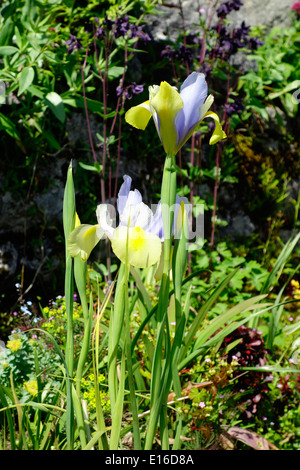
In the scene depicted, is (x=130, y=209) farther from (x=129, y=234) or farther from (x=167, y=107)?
(x=167, y=107)

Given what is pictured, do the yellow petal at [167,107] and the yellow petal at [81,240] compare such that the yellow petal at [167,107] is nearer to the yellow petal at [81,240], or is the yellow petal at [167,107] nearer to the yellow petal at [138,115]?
the yellow petal at [138,115]

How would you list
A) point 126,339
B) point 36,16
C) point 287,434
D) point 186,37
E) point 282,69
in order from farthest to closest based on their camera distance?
point 282,69
point 186,37
point 36,16
point 287,434
point 126,339

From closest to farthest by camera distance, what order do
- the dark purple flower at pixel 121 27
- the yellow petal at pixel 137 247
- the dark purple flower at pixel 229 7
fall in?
the yellow petal at pixel 137 247 → the dark purple flower at pixel 121 27 → the dark purple flower at pixel 229 7

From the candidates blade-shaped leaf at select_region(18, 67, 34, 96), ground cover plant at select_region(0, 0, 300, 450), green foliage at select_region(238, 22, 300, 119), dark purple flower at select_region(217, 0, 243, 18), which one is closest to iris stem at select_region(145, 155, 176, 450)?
ground cover plant at select_region(0, 0, 300, 450)

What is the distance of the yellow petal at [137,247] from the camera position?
3.76ft

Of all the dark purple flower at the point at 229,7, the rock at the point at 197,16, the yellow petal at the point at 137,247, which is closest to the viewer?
the yellow petal at the point at 137,247

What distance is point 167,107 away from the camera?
3.93 ft

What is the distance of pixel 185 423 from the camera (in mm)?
1941

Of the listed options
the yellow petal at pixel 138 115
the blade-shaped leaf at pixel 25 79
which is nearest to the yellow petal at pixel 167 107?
the yellow petal at pixel 138 115

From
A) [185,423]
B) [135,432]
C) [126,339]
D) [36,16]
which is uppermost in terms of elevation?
[36,16]

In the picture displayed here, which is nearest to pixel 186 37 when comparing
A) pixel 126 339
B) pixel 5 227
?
pixel 5 227

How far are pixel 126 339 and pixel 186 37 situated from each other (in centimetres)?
239

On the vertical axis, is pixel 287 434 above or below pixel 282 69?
below
